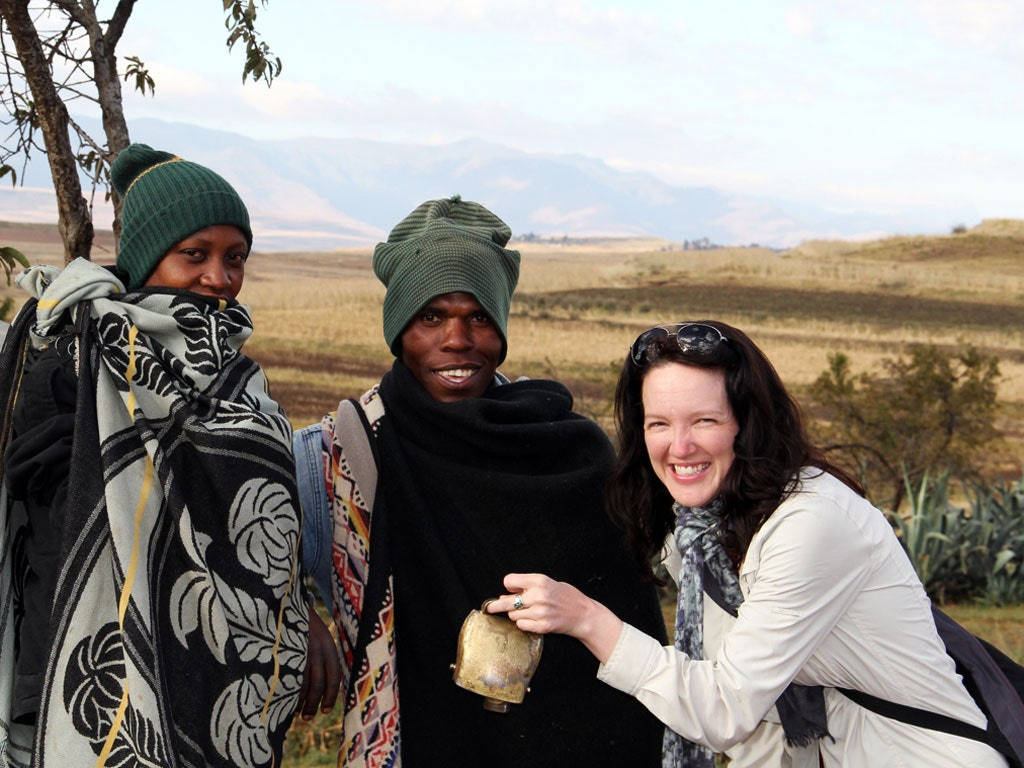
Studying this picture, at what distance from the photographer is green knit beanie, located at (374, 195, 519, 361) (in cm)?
238

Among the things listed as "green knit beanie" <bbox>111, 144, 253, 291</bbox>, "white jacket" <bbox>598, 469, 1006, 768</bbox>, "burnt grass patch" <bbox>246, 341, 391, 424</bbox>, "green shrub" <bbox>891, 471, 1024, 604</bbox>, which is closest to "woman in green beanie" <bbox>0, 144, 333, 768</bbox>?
"green knit beanie" <bbox>111, 144, 253, 291</bbox>

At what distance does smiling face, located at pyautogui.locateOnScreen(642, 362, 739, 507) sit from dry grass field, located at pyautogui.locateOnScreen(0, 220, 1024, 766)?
2642 millimetres

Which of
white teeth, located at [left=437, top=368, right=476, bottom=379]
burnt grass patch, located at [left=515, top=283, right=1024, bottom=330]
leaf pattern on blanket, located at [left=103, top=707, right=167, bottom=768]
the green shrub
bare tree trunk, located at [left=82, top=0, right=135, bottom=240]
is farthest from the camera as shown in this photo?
burnt grass patch, located at [left=515, top=283, right=1024, bottom=330]

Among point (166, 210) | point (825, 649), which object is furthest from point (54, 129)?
point (825, 649)

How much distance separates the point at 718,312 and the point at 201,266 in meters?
35.6

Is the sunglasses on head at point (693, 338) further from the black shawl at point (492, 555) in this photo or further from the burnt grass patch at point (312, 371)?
the burnt grass patch at point (312, 371)

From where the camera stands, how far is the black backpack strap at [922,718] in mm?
1951

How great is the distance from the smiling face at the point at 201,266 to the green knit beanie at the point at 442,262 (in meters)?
0.34

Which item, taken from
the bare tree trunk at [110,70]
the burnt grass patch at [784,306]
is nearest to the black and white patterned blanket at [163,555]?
the bare tree trunk at [110,70]

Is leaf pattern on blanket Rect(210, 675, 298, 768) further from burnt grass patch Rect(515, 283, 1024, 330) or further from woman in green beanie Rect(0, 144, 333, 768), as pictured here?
burnt grass patch Rect(515, 283, 1024, 330)

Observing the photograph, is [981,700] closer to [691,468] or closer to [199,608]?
[691,468]

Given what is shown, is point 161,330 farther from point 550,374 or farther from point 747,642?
point 550,374

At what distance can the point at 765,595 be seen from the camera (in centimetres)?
196

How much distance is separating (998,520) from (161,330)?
23.3 feet
